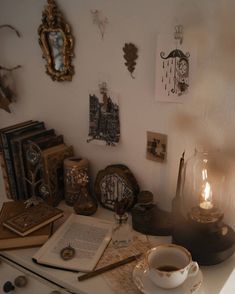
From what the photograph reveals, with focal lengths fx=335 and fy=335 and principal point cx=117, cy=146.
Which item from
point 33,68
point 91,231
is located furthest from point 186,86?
point 33,68

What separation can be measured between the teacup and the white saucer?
0.01 m

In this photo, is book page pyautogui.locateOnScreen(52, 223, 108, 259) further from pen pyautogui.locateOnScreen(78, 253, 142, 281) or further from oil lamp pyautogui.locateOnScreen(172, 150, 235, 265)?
oil lamp pyautogui.locateOnScreen(172, 150, 235, 265)

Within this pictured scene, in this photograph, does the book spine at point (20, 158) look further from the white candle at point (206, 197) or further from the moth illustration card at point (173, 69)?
the white candle at point (206, 197)

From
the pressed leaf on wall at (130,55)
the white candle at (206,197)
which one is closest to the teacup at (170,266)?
the white candle at (206,197)

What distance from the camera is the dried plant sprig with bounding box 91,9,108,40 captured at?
106cm

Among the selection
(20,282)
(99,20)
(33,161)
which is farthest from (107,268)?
(99,20)

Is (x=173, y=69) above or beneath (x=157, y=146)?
above

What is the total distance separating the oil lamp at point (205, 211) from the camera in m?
0.90

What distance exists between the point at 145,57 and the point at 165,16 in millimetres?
130

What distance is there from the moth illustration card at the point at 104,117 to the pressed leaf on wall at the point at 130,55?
11 cm

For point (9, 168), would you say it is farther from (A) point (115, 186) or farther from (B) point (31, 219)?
(A) point (115, 186)

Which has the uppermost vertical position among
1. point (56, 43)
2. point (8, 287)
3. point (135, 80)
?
point (56, 43)

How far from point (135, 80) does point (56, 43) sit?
13.3 inches

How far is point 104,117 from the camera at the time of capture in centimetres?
117
